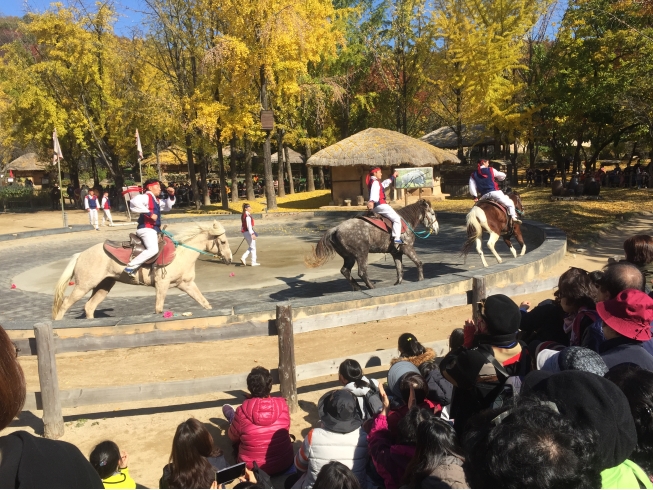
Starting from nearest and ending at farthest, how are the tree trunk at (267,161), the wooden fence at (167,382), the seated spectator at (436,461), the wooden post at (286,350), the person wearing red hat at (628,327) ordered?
1. the seated spectator at (436,461)
2. the person wearing red hat at (628,327)
3. the wooden fence at (167,382)
4. the wooden post at (286,350)
5. the tree trunk at (267,161)

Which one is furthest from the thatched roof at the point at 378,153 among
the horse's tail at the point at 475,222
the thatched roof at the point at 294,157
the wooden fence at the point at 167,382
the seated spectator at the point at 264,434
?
the seated spectator at the point at 264,434

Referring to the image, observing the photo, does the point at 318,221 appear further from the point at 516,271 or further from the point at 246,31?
the point at 516,271

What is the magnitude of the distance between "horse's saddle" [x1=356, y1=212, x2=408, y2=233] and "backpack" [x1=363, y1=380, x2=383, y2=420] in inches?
274

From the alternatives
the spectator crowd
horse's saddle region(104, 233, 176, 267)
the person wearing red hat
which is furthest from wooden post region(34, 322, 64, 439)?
the person wearing red hat

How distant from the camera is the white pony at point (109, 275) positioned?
9125mm

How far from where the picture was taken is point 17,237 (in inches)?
856

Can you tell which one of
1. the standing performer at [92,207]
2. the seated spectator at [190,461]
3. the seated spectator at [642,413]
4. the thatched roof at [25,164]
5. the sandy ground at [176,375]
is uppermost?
the thatched roof at [25,164]

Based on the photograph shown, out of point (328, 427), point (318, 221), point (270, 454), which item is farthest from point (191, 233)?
point (318, 221)

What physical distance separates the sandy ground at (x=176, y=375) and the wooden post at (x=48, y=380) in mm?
189

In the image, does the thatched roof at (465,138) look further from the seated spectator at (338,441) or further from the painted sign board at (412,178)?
the seated spectator at (338,441)

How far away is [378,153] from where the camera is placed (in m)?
28.1

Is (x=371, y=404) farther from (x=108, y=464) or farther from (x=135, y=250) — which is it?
(x=135, y=250)

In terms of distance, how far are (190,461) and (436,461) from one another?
1.86 metres

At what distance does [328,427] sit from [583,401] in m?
2.14
